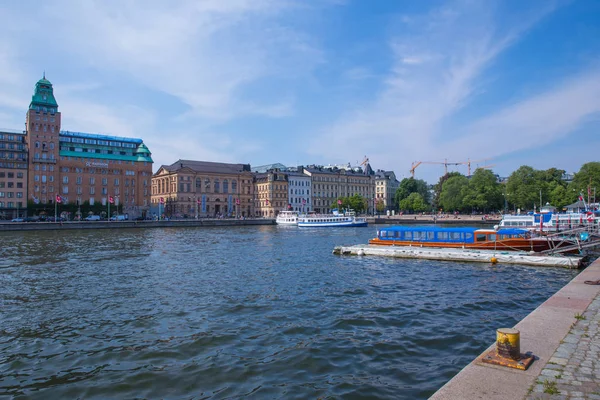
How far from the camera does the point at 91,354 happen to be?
13.3m

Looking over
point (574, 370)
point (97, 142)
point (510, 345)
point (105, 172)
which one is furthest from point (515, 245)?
point (97, 142)

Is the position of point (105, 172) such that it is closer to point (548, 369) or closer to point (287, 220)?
point (287, 220)

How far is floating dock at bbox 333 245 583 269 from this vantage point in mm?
30328

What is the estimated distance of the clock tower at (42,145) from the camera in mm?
112000

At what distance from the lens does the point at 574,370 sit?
865 centimetres

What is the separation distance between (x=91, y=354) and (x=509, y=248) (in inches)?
1355

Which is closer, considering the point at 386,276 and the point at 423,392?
the point at 423,392

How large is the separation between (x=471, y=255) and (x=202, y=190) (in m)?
120

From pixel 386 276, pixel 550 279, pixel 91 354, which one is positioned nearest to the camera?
pixel 91 354

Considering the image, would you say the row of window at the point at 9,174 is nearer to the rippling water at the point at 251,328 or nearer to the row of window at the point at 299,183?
the row of window at the point at 299,183

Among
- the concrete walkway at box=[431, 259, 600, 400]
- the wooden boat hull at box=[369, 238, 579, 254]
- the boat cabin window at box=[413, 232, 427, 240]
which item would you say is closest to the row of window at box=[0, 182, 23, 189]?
the boat cabin window at box=[413, 232, 427, 240]

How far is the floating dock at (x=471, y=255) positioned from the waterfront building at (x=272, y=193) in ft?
380

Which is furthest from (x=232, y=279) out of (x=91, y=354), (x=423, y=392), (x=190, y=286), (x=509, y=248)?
(x=509, y=248)

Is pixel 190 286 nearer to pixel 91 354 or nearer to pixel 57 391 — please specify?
pixel 91 354
